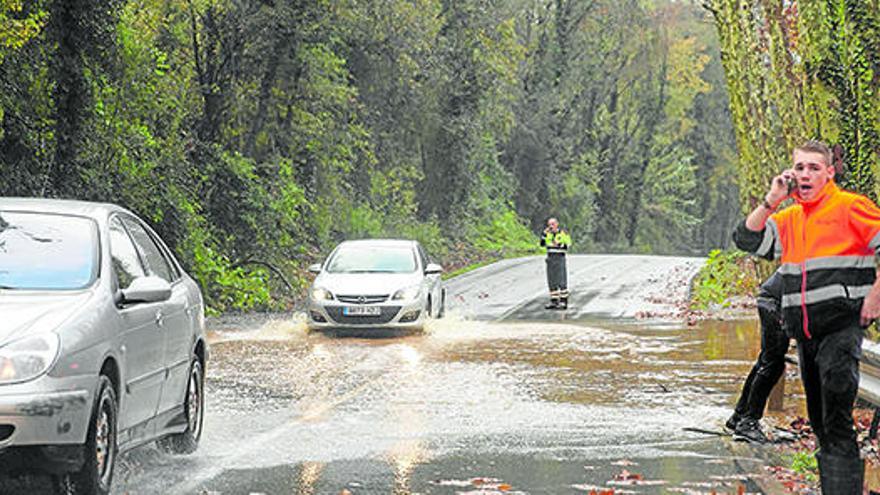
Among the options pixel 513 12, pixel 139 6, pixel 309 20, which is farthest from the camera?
pixel 513 12

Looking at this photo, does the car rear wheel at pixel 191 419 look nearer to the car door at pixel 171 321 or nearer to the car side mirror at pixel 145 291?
the car door at pixel 171 321

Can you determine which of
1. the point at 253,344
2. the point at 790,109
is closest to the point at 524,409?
the point at 790,109

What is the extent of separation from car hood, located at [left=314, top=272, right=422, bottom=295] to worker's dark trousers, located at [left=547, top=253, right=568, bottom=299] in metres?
6.62

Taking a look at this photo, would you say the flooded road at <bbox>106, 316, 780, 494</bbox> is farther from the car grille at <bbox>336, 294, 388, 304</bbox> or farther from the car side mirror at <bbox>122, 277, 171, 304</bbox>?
the car side mirror at <bbox>122, 277, 171, 304</bbox>

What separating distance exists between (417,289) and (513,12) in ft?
164

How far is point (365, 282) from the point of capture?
2183 cm

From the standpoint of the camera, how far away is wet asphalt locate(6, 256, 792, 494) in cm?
932

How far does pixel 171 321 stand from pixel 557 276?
19419mm

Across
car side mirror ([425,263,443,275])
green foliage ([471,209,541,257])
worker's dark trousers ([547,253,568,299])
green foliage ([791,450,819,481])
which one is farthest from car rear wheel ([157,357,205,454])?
green foliage ([471,209,541,257])

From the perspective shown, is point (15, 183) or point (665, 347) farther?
point (665, 347)

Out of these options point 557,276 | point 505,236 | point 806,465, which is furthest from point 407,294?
point 505,236

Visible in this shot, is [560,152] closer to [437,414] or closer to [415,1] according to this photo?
[415,1]

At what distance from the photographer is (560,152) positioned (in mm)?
71250

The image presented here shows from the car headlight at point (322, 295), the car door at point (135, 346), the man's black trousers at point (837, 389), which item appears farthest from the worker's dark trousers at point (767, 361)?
the car headlight at point (322, 295)
